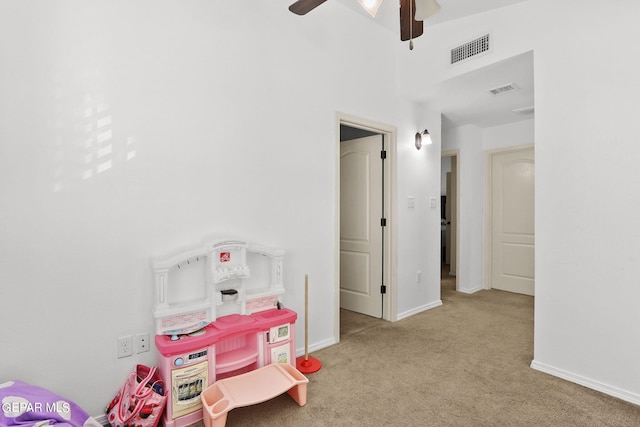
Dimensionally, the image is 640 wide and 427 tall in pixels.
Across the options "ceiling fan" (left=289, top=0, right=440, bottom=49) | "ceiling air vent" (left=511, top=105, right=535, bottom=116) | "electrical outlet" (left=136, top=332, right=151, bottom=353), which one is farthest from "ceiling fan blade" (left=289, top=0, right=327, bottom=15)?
"ceiling air vent" (left=511, top=105, right=535, bottom=116)

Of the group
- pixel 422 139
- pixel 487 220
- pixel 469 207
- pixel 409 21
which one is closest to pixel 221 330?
pixel 409 21

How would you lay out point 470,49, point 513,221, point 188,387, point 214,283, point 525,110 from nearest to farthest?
point 188,387 → point 214,283 → point 470,49 → point 525,110 → point 513,221

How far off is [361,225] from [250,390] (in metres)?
2.26

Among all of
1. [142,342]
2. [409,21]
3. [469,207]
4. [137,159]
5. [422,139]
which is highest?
[409,21]

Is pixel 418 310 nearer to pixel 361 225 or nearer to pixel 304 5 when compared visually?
pixel 361 225

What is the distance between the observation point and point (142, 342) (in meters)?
2.09

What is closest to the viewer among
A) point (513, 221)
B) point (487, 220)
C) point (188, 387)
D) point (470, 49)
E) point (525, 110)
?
point (188, 387)

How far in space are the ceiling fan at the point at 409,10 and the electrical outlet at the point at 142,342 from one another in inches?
81.9

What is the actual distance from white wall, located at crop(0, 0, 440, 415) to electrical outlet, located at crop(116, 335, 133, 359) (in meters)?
0.05

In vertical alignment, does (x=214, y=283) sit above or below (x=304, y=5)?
below

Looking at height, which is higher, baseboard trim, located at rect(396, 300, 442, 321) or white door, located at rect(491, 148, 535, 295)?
white door, located at rect(491, 148, 535, 295)

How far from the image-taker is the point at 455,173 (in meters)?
5.52

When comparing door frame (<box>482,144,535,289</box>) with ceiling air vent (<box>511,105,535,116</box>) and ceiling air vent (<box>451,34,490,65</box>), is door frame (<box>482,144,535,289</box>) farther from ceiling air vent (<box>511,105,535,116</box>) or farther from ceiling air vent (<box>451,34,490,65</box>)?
ceiling air vent (<box>451,34,490,65</box>)

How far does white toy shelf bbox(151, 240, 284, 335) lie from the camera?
6.86 feet
